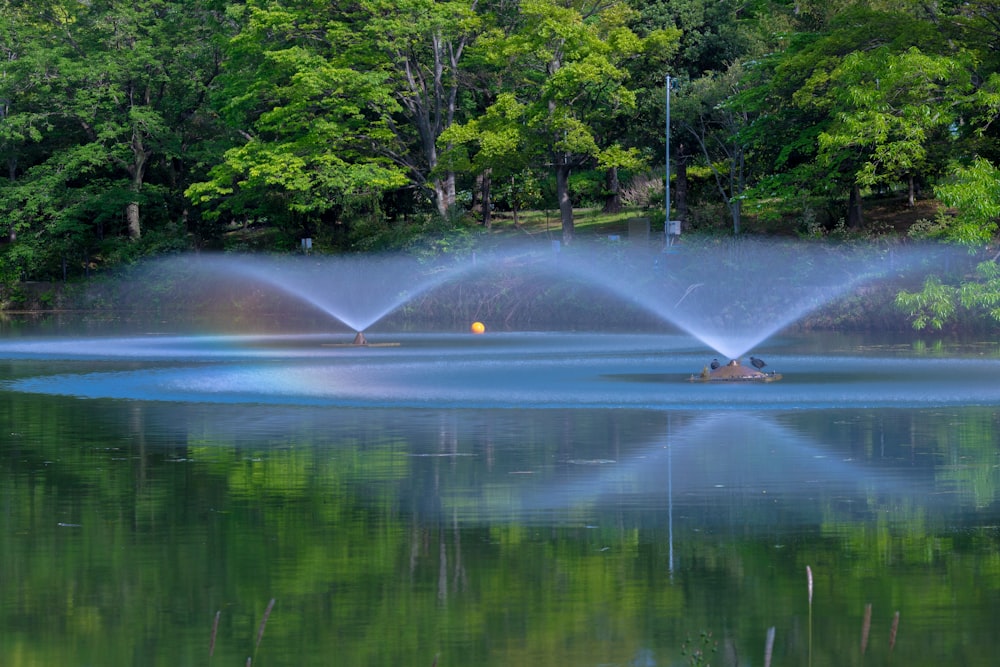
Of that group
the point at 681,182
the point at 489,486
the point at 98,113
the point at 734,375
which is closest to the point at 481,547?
the point at 489,486

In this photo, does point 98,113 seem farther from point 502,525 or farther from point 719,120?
point 502,525

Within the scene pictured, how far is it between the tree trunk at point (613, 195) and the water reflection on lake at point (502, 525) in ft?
187

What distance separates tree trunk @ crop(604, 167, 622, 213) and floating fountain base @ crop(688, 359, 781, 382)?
54330 millimetres

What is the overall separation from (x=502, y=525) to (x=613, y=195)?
7381 centimetres

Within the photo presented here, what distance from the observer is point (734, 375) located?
32.2 m

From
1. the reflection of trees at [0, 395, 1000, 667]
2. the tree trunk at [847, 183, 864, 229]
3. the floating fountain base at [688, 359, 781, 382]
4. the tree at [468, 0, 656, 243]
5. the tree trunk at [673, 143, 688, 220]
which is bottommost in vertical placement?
the reflection of trees at [0, 395, 1000, 667]

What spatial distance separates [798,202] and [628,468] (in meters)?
45.6

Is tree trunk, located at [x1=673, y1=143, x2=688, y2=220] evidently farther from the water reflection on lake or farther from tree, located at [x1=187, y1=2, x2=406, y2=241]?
the water reflection on lake

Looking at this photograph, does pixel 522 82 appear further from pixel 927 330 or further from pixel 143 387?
pixel 143 387

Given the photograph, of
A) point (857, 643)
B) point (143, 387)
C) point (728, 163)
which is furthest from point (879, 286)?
point (857, 643)

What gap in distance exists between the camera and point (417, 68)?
7838cm

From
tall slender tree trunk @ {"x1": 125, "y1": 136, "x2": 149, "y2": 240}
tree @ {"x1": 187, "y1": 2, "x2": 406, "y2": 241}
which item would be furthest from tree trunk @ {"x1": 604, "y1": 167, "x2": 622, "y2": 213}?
tall slender tree trunk @ {"x1": 125, "y1": 136, "x2": 149, "y2": 240}

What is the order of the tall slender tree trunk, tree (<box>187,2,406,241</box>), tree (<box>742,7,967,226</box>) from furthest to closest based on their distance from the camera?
the tall slender tree trunk < tree (<box>187,2,406,241</box>) < tree (<box>742,7,967,226</box>)

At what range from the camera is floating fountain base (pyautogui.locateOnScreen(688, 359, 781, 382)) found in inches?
1262
